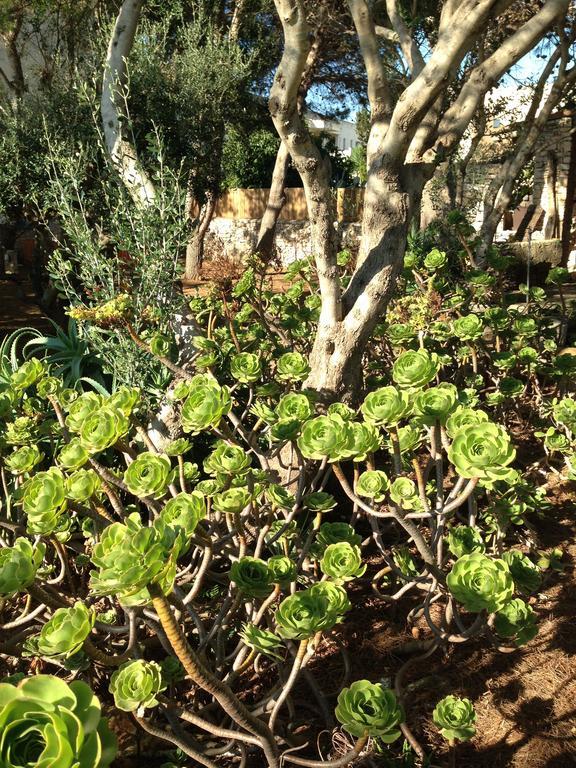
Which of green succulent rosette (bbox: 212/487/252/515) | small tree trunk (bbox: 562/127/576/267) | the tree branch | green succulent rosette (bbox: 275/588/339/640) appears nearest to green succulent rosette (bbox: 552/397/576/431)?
the tree branch

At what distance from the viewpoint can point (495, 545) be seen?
256 centimetres

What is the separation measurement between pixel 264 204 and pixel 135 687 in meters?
17.2

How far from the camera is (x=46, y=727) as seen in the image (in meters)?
0.71

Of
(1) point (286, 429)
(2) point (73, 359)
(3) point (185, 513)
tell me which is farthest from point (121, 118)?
(3) point (185, 513)

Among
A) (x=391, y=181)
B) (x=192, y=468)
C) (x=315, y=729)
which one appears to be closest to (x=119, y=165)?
(x=391, y=181)

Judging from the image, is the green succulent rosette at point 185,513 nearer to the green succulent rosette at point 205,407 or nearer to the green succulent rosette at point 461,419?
the green succulent rosette at point 205,407

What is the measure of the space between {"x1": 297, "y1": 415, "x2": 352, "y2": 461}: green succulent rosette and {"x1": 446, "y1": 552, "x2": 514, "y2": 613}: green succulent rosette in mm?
403

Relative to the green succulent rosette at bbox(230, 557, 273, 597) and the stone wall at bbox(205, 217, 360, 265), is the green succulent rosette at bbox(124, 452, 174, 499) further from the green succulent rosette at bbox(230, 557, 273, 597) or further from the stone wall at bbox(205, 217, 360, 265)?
the stone wall at bbox(205, 217, 360, 265)

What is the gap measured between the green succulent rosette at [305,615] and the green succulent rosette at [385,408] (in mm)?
541

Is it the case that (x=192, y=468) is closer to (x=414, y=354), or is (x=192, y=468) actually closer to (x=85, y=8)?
(x=414, y=354)

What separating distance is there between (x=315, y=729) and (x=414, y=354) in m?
1.29

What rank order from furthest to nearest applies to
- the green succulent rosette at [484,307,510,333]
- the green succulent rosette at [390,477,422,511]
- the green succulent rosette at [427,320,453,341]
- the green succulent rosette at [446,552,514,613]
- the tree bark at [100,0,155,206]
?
the tree bark at [100,0,155,206]
the green succulent rosette at [484,307,510,333]
the green succulent rosette at [427,320,453,341]
the green succulent rosette at [390,477,422,511]
the green succulent rosette at [446,552,514,613]

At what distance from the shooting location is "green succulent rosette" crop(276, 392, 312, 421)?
6.32 ft

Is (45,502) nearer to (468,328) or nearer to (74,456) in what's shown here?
(74,456)
